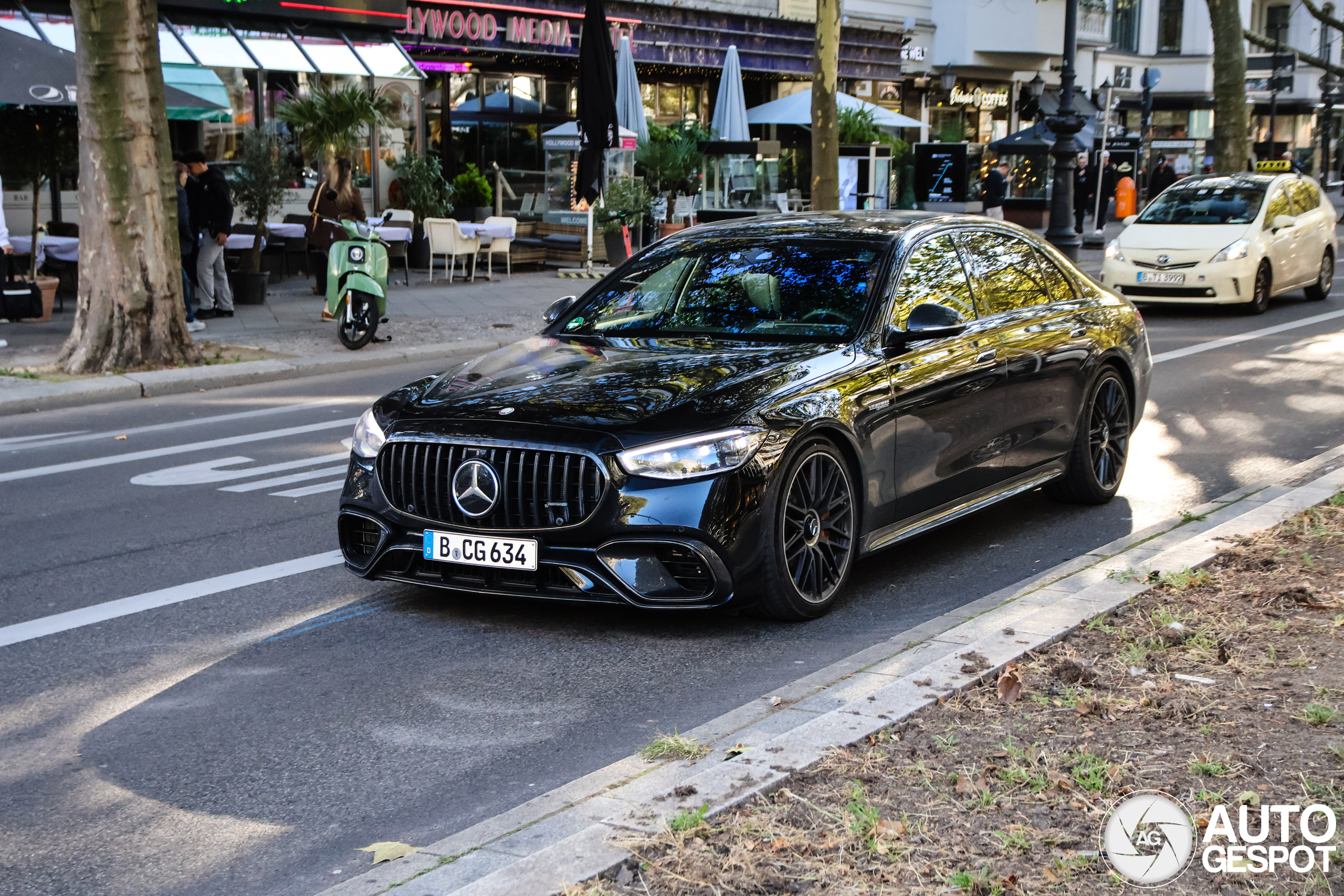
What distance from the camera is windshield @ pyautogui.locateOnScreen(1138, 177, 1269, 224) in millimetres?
18797

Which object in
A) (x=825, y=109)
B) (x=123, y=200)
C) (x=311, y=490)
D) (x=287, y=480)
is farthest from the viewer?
(x=825, y=109)

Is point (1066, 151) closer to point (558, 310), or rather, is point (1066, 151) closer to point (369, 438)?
point (558, 310)

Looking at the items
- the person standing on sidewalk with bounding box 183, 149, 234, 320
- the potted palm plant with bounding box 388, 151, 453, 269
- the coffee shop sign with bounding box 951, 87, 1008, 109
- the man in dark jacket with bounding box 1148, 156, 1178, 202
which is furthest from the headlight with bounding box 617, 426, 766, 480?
the coffee shop sign with bounding box 951, 87, 1008, 109

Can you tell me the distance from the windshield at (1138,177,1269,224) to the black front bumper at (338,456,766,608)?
15.0 metres

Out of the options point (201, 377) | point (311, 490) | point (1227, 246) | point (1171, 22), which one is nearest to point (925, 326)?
point (311, 490)

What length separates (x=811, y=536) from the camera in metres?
5.89

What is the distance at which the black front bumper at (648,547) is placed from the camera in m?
5.46

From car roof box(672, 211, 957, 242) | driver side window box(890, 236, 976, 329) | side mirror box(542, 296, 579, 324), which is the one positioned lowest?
side mirror box(542, 296, 579, 324)

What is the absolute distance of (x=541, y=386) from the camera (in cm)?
598

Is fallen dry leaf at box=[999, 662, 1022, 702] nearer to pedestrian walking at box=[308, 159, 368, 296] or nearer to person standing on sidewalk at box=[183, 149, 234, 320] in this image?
person standing on sidewalk at box=[183, 149, 234, 320]

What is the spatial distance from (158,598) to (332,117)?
14927mm

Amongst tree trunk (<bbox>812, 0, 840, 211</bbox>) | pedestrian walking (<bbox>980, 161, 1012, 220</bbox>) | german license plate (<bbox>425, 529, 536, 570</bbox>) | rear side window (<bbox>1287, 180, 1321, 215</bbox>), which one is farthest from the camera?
pedestrian walking (<bbox>980, 161, 1012, 220</bbox>)

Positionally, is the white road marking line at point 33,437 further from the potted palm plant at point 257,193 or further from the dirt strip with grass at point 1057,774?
the potted palm plant at point 257,193

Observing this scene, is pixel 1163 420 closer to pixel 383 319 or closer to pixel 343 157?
pixel 383 319
